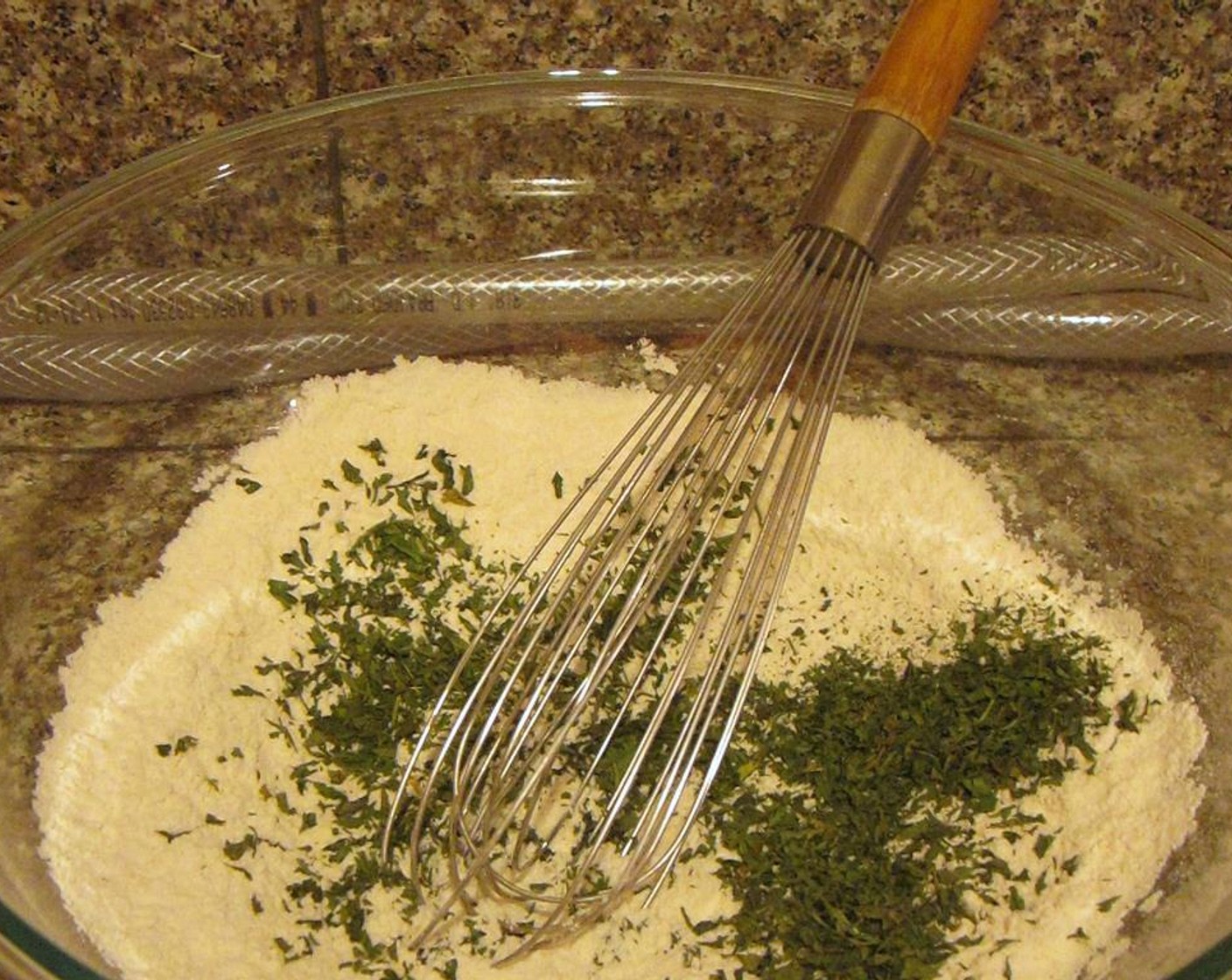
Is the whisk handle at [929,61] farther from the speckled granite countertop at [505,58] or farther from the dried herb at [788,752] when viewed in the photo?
the dried herb at [788,752]

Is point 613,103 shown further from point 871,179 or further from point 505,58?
point 871,179

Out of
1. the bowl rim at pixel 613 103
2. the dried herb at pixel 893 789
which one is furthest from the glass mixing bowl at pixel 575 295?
the dried herb at pixel 893 789

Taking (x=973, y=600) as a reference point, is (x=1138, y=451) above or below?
above

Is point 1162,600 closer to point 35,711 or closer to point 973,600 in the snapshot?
point 973,600

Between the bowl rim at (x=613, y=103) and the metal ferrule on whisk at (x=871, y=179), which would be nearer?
the metal ferrule on whisk at (x=871, y=179)

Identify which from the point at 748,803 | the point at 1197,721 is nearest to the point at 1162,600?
the point at 1197,721

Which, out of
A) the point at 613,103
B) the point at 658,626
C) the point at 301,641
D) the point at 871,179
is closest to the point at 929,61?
the point at 871,179
